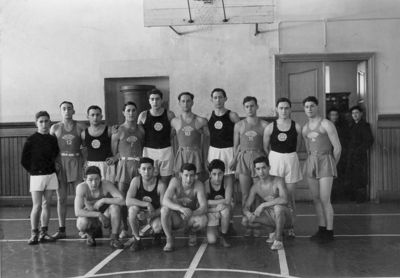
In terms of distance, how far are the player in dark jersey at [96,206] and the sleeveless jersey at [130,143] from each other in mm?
498

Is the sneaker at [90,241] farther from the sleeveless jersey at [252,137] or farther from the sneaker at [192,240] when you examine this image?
the sleeveless jersey at [252,137]

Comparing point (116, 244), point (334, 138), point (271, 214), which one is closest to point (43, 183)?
point (116, 244)

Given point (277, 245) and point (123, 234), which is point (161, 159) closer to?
point (123, 234)

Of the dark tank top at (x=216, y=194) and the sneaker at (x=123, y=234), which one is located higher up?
the dark tank top at (x=216, y=194)

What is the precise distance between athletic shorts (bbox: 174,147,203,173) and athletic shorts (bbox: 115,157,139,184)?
45 cm

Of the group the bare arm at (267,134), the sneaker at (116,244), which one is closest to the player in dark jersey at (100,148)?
the sneaker at (116,244)

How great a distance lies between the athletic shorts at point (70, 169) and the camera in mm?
5934

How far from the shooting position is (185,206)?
17.2ft

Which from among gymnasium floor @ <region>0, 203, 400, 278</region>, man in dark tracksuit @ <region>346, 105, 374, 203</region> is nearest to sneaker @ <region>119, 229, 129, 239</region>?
gymnasium floor @ <region>0, 203, 400, 278</region>

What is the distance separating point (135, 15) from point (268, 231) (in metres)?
4.08

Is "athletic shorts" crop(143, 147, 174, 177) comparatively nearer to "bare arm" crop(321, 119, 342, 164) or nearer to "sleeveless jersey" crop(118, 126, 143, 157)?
"sleeveless jersey" crop(118, 126, 143, 157)

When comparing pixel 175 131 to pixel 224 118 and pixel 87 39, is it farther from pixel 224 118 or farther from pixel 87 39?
pixel 87 39

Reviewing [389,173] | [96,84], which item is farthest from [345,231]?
[96,84]

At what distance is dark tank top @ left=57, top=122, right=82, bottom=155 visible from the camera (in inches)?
235
